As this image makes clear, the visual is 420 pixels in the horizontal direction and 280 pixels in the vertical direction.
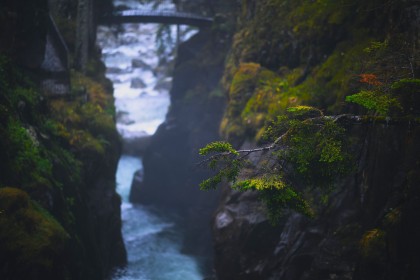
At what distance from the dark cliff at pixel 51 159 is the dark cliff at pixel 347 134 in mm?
5154

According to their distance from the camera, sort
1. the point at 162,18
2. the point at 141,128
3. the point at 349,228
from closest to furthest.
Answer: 1. the point at 349,228
2. the point at 162,18
3. the point at 141,128

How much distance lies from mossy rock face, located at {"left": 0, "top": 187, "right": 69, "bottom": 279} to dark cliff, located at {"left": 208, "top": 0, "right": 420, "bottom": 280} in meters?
5.61

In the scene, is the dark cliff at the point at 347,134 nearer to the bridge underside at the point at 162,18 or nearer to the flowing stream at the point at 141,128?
the flowing stream at the point at 141,128

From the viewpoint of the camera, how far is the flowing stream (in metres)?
20.2

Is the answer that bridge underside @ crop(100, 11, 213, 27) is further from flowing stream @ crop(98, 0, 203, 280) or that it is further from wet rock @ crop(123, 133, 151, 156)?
wet rock @ crop(123, 133, 151, 156)

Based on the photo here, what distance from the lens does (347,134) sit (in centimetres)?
973

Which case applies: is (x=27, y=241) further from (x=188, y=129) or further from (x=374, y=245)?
(x=188, y=129)

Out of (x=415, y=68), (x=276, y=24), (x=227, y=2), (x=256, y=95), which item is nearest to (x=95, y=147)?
(x=256, y=95)

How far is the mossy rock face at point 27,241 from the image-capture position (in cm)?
833

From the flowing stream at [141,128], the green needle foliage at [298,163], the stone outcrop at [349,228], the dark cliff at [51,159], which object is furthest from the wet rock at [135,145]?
the green needle foliage at [298,163]

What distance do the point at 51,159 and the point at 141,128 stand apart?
29054mm

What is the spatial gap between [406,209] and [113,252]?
45.9 feet

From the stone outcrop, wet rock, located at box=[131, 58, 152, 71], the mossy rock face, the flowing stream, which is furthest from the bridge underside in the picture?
wet rock, located at box=[131, 58, 152, 71]

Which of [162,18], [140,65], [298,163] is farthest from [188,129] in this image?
[140,65]
